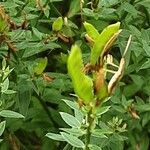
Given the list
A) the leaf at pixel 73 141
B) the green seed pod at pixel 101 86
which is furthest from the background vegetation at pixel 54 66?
the green seed pod at pixel 101 86

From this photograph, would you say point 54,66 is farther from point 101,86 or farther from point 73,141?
point 101,86

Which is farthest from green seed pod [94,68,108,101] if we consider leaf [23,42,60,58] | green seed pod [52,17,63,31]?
leaf [23,42,60,58]

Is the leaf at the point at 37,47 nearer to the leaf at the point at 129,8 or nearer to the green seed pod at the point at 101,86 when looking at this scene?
the leaf at the point at 129,8

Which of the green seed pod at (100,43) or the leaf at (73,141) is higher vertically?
the green seed pod at (100,43)

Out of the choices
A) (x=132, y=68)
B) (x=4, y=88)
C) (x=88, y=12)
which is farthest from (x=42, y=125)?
(x=4, y=88)

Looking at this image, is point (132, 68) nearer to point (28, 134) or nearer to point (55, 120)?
point (55, 120)

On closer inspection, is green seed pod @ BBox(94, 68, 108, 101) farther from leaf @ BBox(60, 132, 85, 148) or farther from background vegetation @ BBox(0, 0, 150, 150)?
background vegetation @ BBox(0, 0, 150, 150)
